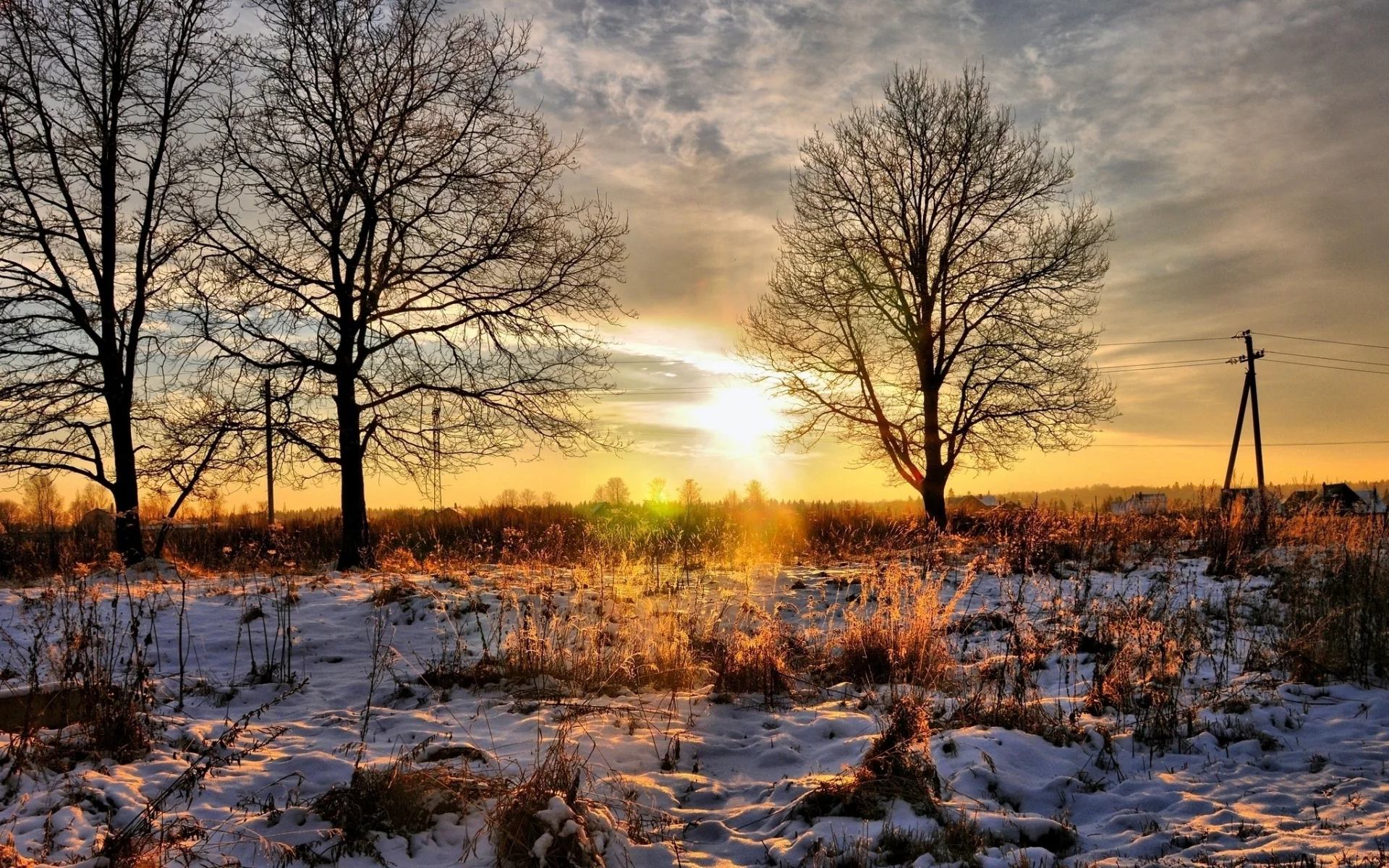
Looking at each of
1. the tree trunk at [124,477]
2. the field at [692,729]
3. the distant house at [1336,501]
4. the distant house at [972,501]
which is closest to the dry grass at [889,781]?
the field at [692,729]

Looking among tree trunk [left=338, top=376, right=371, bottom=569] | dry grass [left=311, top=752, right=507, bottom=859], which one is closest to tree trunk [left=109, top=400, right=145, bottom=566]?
tree trunk [left=338, top=376, right=371, bottom=569]

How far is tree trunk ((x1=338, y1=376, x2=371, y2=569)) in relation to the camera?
543 inches

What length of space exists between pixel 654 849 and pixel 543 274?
11.4 metres

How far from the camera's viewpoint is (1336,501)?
50.1ft

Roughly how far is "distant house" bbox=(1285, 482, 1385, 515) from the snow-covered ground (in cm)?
960

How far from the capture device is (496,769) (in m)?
4.88

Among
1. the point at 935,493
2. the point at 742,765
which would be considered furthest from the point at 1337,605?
the point at 935,493

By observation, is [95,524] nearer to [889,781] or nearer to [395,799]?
[395,799]

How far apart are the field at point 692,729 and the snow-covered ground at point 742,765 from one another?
2cm

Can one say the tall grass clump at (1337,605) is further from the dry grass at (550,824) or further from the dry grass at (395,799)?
the dry grass at (395,799)

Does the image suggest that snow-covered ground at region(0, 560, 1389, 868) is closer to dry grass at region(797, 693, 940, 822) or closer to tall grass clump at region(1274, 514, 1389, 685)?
dry grass at region(797, 693, 940, 822)

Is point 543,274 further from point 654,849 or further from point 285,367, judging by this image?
point 654,849

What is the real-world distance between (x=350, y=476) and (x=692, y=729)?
9866 mm

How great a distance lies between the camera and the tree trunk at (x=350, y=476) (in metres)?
13.8
